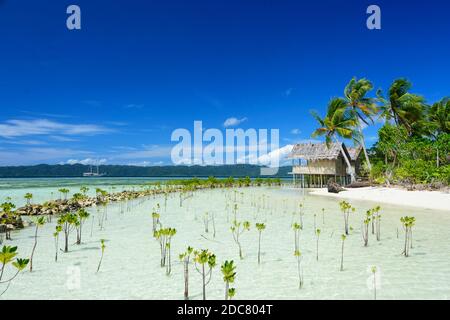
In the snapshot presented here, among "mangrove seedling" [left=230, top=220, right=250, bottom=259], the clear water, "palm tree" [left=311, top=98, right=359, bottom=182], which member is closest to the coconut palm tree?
"palm tree" [left=311, top=98, right=359, bottom=182]

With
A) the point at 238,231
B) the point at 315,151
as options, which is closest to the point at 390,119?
the point at 315,151

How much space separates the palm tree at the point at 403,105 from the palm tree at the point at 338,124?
3.48 metres

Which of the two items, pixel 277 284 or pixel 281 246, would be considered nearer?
pixel 277 284

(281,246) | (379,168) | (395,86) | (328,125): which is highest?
(395,86)

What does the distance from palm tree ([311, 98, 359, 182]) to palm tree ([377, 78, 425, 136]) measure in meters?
3.48

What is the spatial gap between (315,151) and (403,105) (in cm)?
986

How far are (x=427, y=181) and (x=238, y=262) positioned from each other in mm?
23408

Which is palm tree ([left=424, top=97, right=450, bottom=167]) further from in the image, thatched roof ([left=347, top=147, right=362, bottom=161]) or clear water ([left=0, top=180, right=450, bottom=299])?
clear water ([left=0, top=180, right=450, bottom=299])

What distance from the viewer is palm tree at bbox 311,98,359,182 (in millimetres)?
32312

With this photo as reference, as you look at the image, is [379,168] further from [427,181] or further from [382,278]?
[382,278]

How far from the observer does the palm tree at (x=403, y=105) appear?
3177 cm

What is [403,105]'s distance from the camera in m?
32.2
